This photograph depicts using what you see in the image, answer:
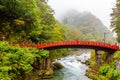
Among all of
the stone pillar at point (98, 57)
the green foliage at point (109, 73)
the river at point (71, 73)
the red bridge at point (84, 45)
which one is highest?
the red bridge at point (84, 45)

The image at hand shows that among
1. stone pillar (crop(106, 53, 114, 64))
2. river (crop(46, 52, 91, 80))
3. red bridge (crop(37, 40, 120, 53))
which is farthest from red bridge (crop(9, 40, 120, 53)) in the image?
river (crop(46, 52, 91, 80))

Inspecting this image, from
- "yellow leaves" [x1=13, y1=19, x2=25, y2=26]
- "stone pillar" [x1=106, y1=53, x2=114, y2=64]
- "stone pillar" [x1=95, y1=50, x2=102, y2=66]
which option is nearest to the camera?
"yellow leaves" [x1=13, y1=19, x2=25, y2=26]

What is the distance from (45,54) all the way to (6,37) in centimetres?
767

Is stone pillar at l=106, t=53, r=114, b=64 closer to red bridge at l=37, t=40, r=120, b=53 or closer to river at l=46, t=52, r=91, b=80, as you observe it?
red bridge at l=37, t=40, r=120, b=53

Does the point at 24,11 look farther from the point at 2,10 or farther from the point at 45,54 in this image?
the point at 45,54

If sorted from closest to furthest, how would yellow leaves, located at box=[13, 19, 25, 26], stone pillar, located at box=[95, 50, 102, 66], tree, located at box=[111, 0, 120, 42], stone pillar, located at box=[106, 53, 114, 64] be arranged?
yellow leaves, located at box=[13, 19, 25, 26]
stone pillar, located at box=[106, 53, 114, 64]
stone pillar, located at box=[95, 50, 102, 66]
tree, located at box=[111, 0, 120, 42]

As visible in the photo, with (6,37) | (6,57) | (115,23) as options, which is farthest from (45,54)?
(115,23)

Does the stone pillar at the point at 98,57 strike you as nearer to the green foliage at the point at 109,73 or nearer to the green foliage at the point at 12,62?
the green foliage at the point at 109,73

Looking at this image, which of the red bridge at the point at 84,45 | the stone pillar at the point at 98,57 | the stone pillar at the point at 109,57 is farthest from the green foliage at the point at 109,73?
the stone pillar at the point at 98,57

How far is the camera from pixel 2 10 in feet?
144

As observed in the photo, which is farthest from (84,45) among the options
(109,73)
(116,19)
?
(116,19)

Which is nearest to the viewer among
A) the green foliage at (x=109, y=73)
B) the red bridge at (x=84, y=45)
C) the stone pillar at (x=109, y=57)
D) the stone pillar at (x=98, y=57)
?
the green foliage at (x=109, y=73)

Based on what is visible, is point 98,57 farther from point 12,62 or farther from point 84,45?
point 12,62

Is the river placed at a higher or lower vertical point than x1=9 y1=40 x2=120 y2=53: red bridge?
lower
